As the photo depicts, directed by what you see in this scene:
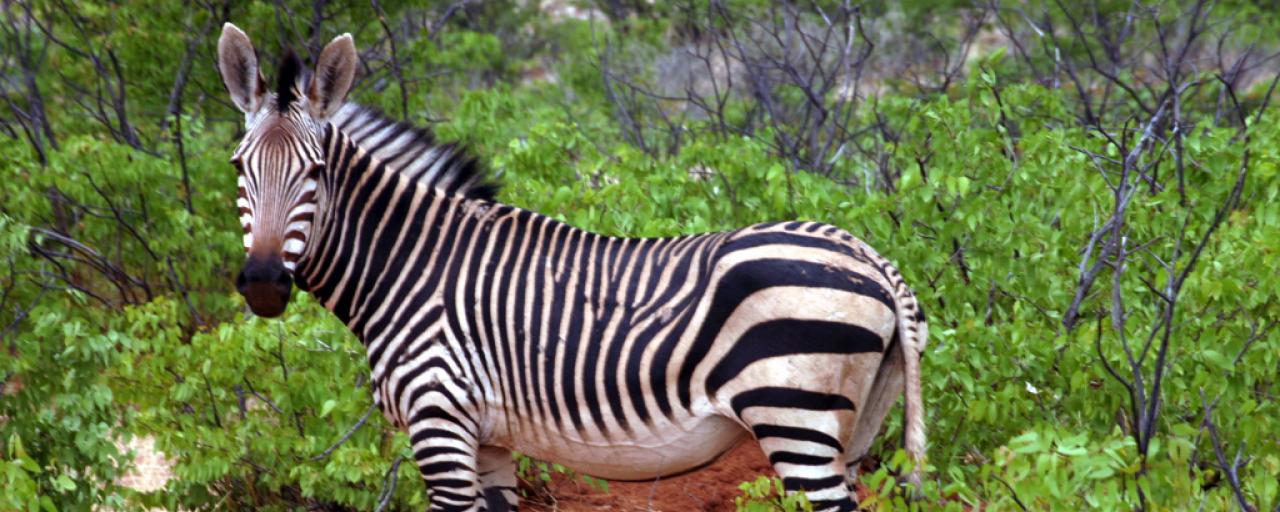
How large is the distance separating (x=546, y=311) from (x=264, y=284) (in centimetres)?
100

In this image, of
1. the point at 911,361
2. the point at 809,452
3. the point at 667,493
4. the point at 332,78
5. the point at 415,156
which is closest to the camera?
the point at 809,452

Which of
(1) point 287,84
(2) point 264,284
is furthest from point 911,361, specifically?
(1) point 287,84

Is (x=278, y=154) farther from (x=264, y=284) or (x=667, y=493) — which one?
(x=667, y=493)

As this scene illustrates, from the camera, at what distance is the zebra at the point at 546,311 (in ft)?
14.1

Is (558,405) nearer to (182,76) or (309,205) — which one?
(309,205)

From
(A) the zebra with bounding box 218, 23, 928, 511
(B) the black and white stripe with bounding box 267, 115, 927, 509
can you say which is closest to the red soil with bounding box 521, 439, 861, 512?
(B) the black and white stripe with bounding box 267, 115, 927, 509

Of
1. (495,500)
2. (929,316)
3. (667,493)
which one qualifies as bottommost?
(495,500)

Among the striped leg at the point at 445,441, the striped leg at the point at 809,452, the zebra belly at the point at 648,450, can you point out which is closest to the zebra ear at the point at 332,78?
the striped leg at the point at 445,441

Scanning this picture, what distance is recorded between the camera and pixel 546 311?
473 centimetres

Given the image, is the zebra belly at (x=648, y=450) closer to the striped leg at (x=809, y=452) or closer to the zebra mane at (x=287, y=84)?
the striped leg at (x=809, y=452)

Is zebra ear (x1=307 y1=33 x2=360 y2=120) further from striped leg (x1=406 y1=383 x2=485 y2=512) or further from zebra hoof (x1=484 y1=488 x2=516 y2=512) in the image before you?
Answer: zebra hoof (x1=484 y1=488 x2=516 y2=512)

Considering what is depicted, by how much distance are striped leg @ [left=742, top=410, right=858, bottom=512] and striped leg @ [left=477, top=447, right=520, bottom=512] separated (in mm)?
1294

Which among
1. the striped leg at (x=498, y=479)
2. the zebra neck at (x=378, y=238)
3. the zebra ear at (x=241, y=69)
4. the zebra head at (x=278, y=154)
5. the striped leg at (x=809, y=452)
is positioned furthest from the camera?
the striped leg at (x=498, y=479)

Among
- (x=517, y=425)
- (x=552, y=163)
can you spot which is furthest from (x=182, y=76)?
(x=517, y=425)
